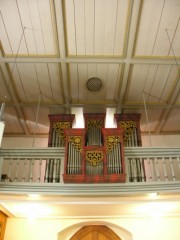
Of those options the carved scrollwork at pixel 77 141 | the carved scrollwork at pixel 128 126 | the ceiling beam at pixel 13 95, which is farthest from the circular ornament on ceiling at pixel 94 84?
the ceiling beam at pixel 13 95

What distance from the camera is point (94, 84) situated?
6.46m

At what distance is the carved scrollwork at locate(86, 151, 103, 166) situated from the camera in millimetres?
4879

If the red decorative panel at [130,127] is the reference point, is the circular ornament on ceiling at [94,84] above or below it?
above

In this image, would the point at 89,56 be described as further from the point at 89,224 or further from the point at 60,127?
the point at 89,224

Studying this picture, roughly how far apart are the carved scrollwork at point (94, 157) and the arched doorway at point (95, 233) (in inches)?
93.8

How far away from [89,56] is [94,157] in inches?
94.7

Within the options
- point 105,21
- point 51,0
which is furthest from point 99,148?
point 51,0

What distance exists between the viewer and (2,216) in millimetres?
5766

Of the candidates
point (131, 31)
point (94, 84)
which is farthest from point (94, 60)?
point (131, 31)

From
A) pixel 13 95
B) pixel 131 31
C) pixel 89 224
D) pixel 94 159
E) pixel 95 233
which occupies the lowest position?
pixel 95 233

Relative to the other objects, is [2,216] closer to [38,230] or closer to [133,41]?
[38,230]

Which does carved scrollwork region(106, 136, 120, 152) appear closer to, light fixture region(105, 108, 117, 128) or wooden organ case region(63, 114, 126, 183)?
wooden organ case region(63, 114, 126, 183)

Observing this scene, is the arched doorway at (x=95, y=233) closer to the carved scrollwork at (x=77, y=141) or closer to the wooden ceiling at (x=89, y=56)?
the carved scrollwork at (x=77, y=141)

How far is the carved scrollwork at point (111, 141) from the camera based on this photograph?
16.6 feet
